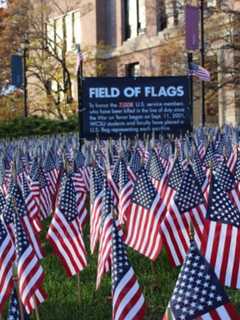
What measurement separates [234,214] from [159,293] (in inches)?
71.7

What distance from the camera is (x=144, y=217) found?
289 inches

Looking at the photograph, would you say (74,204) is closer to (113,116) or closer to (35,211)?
(35,211)

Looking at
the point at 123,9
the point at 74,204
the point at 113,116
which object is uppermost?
the point at 123,9

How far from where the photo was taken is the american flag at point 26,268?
16.6 ft

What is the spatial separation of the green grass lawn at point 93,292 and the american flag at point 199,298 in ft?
8.34

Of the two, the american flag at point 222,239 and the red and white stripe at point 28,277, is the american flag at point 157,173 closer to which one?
the american flag at point 222,239

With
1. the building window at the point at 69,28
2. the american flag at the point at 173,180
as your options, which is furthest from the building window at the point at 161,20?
the american flag at the point at 173,180

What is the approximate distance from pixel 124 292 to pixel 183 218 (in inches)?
109

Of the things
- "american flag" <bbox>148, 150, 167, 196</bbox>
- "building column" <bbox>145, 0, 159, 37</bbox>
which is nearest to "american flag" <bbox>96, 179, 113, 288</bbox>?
"american flag" <bbox>148, 150, 167, 196</bbox>

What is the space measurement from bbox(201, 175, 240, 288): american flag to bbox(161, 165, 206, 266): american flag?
1.38 meters

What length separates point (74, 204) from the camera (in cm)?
706

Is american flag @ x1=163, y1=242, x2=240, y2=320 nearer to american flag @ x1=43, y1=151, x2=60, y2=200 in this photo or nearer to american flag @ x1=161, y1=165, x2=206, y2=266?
american flag @ x1=161, y1=165, x2=206, y2=266

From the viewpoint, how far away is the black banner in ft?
49.8

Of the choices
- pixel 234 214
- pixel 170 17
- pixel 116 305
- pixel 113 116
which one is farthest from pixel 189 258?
pixel 170 17
